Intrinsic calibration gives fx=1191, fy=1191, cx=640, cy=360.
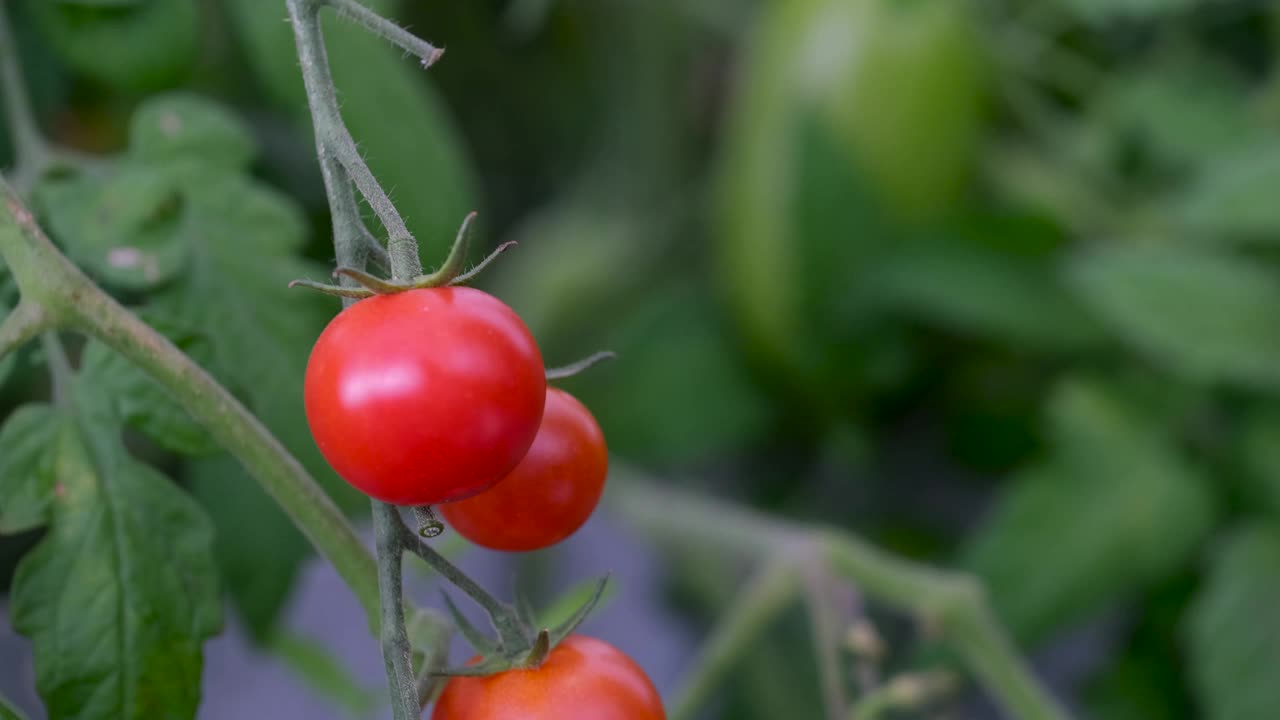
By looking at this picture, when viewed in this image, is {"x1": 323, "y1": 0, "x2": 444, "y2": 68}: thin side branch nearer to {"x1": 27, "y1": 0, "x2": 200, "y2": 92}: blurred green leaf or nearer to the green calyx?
the green calyx

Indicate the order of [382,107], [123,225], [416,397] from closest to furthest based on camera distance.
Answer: [416,397] → [123,225] → [382,107]

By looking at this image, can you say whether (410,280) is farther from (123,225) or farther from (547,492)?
(123,225)

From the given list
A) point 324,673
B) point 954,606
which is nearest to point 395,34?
point 954,606

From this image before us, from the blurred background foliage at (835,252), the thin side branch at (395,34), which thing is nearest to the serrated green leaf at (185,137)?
the blurred background foliage at (835,252)

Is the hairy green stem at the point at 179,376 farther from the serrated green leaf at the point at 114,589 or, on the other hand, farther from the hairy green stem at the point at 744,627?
the hairy green stem at the point at 744,627

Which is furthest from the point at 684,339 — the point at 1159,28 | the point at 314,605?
the point at 1159,28

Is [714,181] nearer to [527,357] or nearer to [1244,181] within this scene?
[1244,181]

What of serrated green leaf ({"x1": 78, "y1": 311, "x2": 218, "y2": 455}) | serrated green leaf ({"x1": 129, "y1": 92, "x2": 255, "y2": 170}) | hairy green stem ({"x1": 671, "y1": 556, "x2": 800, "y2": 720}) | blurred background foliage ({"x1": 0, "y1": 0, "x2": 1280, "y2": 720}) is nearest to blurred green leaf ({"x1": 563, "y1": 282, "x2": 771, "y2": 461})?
blurred background foliage ({"x1": 0, "y1": 0, "x2": 1280, "y2": 720})
